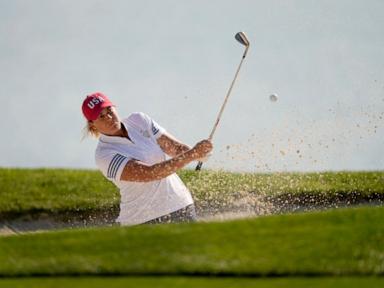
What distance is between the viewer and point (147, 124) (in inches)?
336

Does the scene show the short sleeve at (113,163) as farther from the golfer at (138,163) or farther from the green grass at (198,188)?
the green grass at (198,188)

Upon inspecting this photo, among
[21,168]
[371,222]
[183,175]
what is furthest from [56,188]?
[371,222]

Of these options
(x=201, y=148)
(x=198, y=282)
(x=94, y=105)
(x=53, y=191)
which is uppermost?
(x=94, y=105)

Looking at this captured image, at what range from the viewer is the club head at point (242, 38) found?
940 centimetres

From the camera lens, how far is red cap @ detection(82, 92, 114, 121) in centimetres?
819

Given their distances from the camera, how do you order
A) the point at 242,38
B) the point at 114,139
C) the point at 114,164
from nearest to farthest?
the point at 114,164 → the point at 114,139 → the point at 242,38

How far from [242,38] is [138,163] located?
1.87 m

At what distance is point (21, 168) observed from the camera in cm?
1198

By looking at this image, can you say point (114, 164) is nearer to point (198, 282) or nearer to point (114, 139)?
point (114, 139)

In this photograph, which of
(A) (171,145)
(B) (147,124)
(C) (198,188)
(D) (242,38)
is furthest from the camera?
(C) (198,188)

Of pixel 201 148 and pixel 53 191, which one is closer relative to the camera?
pixel 201 148

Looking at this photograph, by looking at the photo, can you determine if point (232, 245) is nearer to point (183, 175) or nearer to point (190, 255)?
point (190, 255)

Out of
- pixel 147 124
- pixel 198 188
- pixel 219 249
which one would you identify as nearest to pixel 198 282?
pixel 219 249

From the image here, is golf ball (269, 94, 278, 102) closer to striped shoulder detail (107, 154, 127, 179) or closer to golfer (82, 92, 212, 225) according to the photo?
golfer (82, 92, 212, 225)
